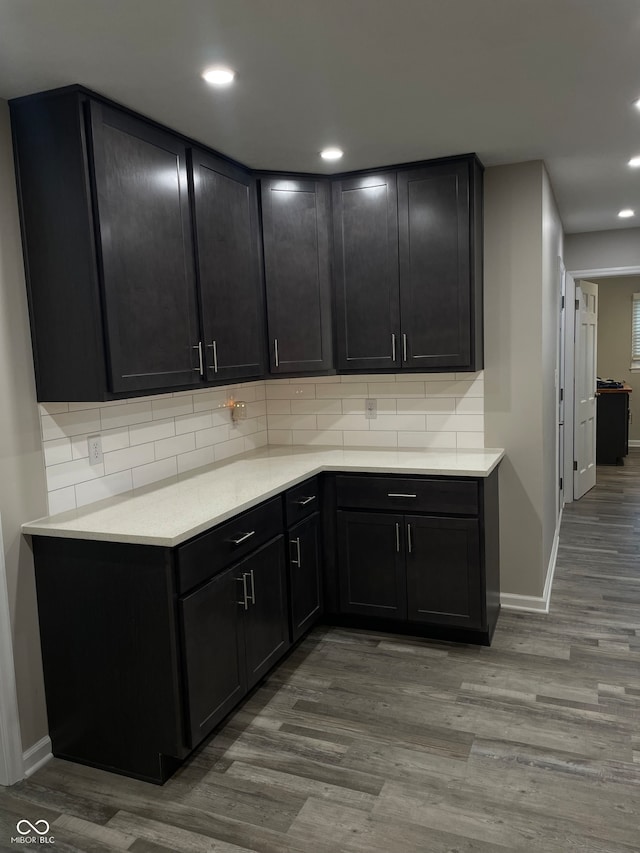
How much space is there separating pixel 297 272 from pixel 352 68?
4.71ft

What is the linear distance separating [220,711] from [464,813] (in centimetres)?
97

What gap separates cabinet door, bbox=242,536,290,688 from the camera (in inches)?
108

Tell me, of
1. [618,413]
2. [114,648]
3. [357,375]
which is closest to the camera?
[114,648]

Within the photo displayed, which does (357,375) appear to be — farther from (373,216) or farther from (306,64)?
(306,64)

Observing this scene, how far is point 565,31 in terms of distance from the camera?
80.6 inches

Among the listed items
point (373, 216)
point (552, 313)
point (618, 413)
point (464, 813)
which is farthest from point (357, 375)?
point (618, 413)

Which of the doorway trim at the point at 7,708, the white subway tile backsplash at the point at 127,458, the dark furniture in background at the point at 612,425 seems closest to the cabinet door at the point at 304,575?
the white subway tile backsplash at the point at 127,458

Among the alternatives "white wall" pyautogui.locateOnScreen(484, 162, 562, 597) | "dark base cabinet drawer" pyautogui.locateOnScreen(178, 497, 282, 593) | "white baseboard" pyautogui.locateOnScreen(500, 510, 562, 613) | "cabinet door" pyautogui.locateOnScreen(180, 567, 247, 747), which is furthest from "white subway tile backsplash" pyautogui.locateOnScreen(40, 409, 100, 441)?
"white baseboard" pyautogui.locateOnScreen(500, 510, 562, 613)

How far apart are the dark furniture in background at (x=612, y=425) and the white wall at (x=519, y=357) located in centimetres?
462

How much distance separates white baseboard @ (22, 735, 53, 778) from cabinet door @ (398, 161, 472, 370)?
2482 mm

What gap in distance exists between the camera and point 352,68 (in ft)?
7.39

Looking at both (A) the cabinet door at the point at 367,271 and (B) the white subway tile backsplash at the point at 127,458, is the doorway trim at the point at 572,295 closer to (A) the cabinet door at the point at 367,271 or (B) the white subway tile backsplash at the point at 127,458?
(A) the cabinet door at the point at 367,271

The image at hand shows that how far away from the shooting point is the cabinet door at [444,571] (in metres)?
3.24

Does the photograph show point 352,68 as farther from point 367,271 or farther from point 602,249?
point 602,249
